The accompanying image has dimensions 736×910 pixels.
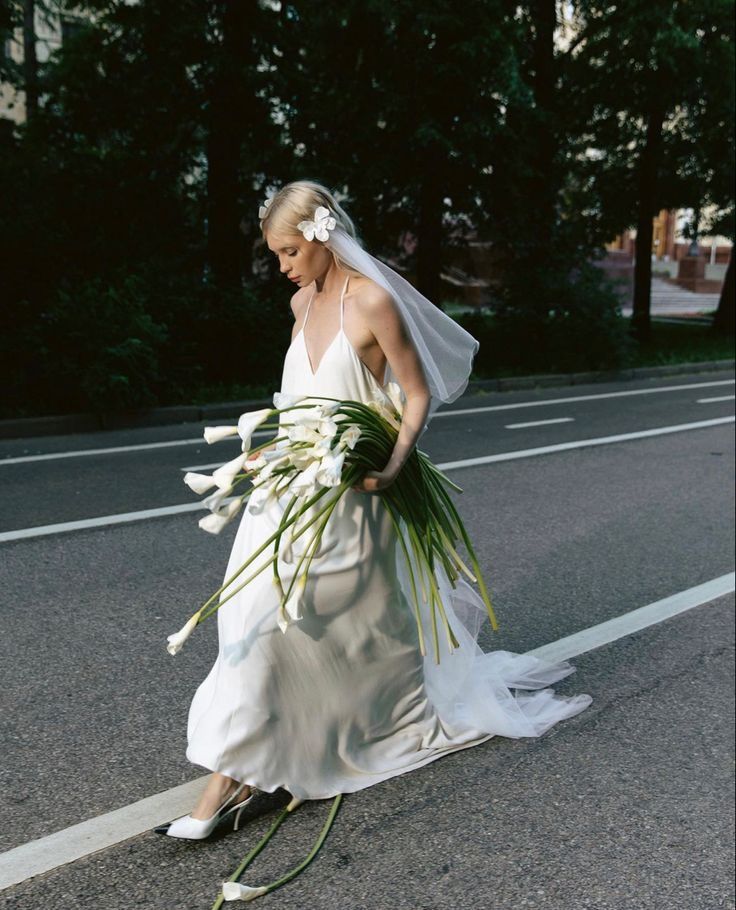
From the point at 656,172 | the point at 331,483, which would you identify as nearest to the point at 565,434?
the point at 331,483

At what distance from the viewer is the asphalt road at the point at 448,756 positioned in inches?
115

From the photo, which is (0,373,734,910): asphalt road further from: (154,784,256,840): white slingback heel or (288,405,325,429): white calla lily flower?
(288,405,325,429): white calla lily flower

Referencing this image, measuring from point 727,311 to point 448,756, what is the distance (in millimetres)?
23058

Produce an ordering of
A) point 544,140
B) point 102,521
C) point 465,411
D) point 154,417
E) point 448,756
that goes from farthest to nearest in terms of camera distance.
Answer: point 544,140 < point 465,411 < point 154,417 < point 102,521 < point 448,756

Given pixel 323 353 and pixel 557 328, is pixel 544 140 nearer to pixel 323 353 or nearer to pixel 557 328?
pixel 557 328

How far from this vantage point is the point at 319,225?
281 cm

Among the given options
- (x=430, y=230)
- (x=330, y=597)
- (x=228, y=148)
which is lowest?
(x=330, y=597)

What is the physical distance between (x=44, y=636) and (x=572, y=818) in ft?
7.70

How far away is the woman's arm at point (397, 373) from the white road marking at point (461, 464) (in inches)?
64.8

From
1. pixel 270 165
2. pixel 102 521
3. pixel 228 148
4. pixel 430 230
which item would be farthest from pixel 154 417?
pixel 430 230

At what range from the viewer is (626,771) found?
12.0 feet

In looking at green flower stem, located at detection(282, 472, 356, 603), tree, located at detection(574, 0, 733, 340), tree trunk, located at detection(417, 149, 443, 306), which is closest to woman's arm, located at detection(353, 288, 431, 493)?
green flower stem, located at detection(282, 472, 356, 603)

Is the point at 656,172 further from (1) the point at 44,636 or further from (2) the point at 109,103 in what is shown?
(1) the point at 44,636

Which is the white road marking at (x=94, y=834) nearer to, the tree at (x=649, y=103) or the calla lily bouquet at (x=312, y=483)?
the calla lily bouquet at (x=312, y=483)
